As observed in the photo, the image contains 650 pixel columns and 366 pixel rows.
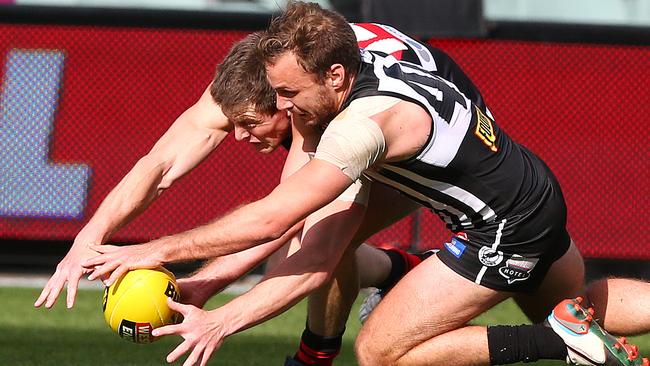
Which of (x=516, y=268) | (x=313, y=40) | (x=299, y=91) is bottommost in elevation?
(x=516, y=268)

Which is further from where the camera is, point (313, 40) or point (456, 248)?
point (456, 248)

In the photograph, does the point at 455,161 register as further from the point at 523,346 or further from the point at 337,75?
the point at 523,346

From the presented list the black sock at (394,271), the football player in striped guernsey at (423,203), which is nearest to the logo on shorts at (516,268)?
the football player in striped guernsey at (423,203)

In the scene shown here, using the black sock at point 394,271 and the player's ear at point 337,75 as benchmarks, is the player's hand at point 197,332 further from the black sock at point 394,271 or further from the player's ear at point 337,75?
the black sock at point 394,271

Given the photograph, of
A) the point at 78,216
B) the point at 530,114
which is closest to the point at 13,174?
the point at 78,216

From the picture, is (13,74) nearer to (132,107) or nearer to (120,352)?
(132,107)

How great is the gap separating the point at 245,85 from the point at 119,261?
3.29ft

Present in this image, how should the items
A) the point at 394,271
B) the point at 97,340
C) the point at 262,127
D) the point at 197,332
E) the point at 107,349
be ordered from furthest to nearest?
the point at 97,340
the point at 107,349
the point at 394,271
the point at 262,127
the point at 197,332

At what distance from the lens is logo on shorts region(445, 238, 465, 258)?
16.7 ft

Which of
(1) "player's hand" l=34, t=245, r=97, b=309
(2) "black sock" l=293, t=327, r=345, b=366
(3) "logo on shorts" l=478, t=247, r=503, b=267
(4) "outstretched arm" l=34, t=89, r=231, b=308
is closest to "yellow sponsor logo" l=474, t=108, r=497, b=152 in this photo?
(3) "logo on shorts" l=478, t=247, r=503, b=267

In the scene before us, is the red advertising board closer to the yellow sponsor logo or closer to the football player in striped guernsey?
the football player in striped guernsey

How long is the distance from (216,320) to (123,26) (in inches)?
199

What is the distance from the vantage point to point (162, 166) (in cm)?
554

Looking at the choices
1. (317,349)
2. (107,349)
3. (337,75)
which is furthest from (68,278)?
(107,349)
